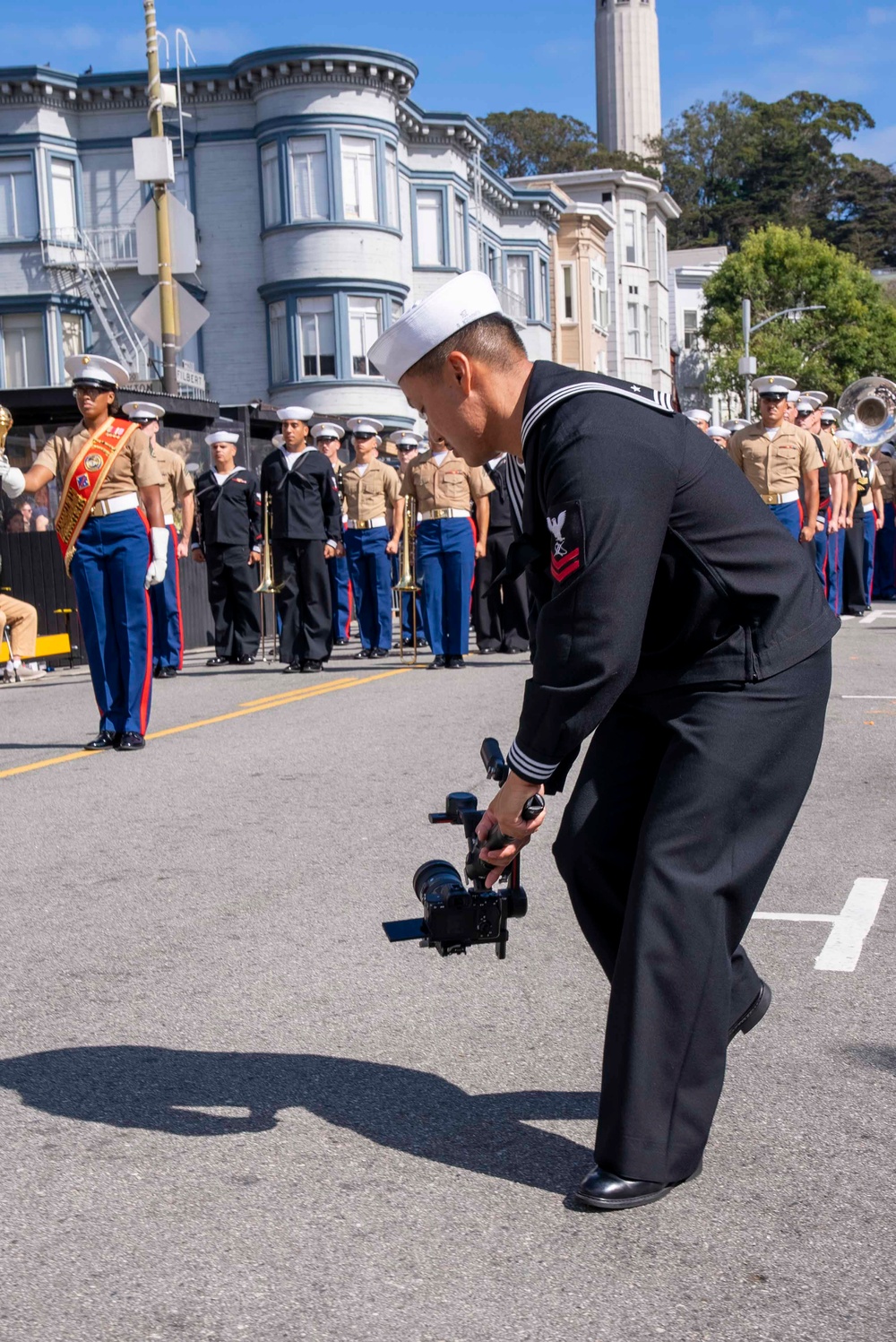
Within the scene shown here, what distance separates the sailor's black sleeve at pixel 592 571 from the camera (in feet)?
9.73

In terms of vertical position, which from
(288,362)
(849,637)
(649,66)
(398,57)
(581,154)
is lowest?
(849,637)

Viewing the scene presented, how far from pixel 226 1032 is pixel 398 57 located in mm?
37869

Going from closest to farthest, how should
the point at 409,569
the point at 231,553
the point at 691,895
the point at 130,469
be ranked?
the point at 691,895 < the point at 130,469 < the point at 409,569 < the point at 231,553

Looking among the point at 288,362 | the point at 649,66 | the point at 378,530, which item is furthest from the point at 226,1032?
the point at 649,66

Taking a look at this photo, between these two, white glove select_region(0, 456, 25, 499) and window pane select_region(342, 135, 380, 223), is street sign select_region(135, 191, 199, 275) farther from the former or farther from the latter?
window pane select_region(342, 135, 380, 223)

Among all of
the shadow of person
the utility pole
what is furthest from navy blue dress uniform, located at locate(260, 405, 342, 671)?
the shadow of person

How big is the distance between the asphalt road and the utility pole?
12.9 meters

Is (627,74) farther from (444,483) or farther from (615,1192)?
(615,1192)

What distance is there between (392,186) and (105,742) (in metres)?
32.1

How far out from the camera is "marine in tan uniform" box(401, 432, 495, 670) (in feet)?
49.2

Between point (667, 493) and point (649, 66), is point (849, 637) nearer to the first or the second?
point (667, 493)

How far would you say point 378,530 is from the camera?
17391 millimetres

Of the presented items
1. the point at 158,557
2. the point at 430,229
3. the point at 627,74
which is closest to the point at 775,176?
the point at 627,74

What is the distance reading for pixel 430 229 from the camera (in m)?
42.8
